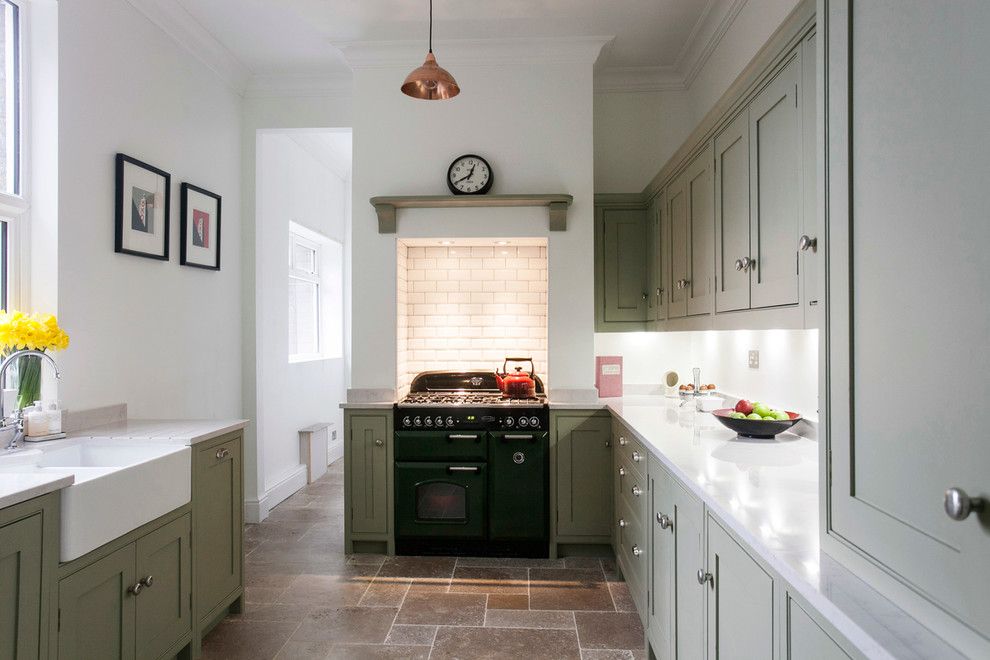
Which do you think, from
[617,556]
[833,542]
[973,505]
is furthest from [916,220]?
[617,556]

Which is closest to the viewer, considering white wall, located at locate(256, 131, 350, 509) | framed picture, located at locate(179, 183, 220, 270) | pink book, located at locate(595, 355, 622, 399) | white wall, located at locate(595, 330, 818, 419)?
white wall, located at locate(595, 330, 818, 419)

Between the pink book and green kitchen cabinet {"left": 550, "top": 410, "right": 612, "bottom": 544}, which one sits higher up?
the pink book

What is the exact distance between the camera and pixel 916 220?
879 mm

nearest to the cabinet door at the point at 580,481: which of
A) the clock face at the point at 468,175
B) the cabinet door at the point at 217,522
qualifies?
the clock face at the point at 468,175

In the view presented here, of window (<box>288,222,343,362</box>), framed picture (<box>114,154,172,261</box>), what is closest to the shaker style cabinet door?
framed picture (<box>114,154,172,261</box>)

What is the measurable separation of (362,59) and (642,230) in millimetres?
2128

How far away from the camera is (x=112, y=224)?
2.86 metres

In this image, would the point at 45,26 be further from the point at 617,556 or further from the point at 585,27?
the point at 617,556

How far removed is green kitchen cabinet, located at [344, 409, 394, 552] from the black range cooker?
8 centimetres

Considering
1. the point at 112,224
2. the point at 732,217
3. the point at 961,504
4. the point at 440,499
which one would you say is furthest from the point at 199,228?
the point at 961,504

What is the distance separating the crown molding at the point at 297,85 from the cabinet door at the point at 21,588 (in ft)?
11.1

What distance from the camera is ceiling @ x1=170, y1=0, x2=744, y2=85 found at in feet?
10.7

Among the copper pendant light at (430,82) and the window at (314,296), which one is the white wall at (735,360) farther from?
the window at (314,296)

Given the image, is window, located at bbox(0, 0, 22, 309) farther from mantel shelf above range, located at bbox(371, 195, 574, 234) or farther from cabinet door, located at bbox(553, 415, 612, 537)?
cabinet door, located at bbox(553, 415, 612, 537)
